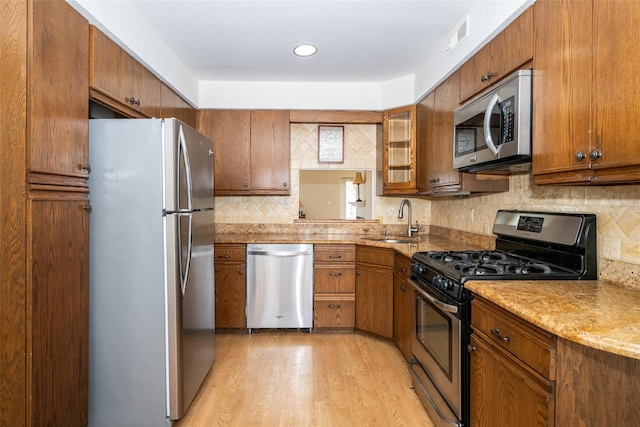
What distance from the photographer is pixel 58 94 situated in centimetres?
153

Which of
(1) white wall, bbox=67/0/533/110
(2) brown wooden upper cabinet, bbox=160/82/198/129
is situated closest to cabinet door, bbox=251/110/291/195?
(1) white wall, bbox=67/0/533/110

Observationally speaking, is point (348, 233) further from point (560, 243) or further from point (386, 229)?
point (560, 243)

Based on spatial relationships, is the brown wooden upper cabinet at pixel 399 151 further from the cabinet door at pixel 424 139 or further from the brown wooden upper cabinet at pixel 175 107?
the brown wooden upper cabinet at pixel 175 107

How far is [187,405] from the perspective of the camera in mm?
2066

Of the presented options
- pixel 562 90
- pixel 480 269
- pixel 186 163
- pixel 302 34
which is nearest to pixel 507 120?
pixel 562 90

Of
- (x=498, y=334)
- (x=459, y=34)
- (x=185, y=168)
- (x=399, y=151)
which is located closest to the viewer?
(x=498, y=334)

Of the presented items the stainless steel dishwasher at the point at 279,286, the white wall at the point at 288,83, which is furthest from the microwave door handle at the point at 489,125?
the stainless steel dishwasher at the point at 279,286

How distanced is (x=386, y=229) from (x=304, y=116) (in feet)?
4.75

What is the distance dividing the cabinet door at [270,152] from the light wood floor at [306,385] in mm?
1445

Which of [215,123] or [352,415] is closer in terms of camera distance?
[352,415]

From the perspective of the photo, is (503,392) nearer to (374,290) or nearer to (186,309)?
(186,309)

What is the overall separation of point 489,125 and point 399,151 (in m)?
1.64

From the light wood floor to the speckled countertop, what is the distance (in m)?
1.08

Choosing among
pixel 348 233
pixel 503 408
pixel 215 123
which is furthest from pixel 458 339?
pixel 215 123
